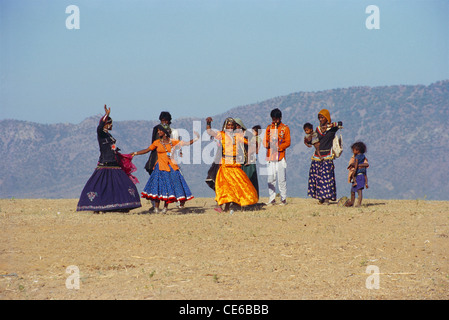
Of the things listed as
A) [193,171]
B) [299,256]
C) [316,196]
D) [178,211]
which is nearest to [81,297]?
[299,256]

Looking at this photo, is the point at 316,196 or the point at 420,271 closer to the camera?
the point at 420,271

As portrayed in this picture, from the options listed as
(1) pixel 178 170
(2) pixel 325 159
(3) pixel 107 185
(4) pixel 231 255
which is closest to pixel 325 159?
(2) pixel 325 159

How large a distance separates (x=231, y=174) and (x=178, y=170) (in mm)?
1246

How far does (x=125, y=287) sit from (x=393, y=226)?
6161mm

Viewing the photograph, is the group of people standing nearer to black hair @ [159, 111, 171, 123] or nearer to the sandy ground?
black hair @ [159, 111, 171, 123]

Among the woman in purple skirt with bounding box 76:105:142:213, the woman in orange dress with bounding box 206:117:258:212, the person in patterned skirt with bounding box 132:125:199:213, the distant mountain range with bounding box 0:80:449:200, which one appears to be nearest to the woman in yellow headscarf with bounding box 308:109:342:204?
the woman in orange dress with bounding box 206:117:258:212

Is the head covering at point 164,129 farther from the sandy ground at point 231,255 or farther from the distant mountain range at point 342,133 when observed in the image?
the distant mountain range at point 342,133

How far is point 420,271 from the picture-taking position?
355 inches

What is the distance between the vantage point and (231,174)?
48.5ft

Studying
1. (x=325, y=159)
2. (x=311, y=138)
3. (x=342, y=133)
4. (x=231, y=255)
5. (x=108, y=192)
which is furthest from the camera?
(x=342, y=133)

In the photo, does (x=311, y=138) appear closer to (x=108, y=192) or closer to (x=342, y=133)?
(x=108, y=192)

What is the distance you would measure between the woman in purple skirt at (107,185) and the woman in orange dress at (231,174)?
202 centimetres
